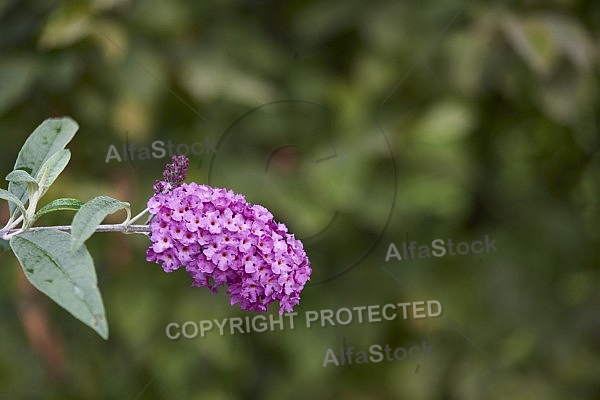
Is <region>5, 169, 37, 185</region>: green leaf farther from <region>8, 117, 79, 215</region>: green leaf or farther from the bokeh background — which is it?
the bokeh background

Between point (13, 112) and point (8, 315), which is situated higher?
point (13, 112)

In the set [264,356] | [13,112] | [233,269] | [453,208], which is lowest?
[264,356]

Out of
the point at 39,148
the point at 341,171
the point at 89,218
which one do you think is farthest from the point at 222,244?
the point at 341,171

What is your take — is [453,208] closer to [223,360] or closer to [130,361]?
[223,360]

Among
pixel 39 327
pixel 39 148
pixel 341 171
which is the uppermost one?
pixel 39 148

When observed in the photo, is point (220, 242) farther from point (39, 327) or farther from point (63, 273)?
point (39, 327)

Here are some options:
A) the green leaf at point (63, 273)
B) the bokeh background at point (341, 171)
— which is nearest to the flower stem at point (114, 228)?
the green leaf at point (63, 273)

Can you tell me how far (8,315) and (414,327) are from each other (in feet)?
2.74

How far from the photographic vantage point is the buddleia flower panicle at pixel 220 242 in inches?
25.7

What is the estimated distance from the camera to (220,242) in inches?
25.6

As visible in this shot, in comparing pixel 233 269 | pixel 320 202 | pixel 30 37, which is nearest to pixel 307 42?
pixel 320 202

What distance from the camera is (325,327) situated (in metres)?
1.64

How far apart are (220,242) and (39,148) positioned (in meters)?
0.23

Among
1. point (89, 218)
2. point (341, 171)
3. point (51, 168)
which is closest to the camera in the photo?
point (89, 218)
